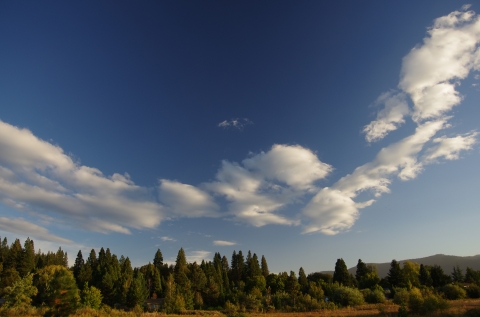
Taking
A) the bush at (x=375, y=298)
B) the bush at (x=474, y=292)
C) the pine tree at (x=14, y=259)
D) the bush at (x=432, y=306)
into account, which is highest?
the pine tree at (x=14, y=259)

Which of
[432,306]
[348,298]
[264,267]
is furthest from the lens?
[264,267]

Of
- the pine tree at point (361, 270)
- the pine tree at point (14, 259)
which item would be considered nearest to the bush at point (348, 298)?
the pine tree at point (361, 270)

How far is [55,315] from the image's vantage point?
25.5m

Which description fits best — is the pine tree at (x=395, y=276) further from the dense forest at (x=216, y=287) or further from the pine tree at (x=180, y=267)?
the pine tree at (x=180, y=267)

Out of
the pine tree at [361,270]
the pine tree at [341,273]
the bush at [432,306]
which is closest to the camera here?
the bush at [432,306]

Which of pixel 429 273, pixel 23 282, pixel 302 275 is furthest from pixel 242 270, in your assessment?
pixel 23 282

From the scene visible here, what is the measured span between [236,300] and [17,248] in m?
87.0

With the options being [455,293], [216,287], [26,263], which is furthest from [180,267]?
[455,293]

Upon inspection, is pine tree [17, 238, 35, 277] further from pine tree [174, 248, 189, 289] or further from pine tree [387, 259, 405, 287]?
pine tree [387, 259, 405, 287]

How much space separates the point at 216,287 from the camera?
69.1m

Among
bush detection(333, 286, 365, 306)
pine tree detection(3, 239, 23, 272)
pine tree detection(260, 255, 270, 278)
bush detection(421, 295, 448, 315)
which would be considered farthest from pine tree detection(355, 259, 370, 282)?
pine tree detection(3, 239, 23, 272)

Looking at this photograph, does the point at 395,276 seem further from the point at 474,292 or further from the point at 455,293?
the point at 455,293

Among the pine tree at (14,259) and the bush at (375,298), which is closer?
the bush at (375,298)

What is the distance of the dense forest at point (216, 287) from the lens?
3092 centimetres
